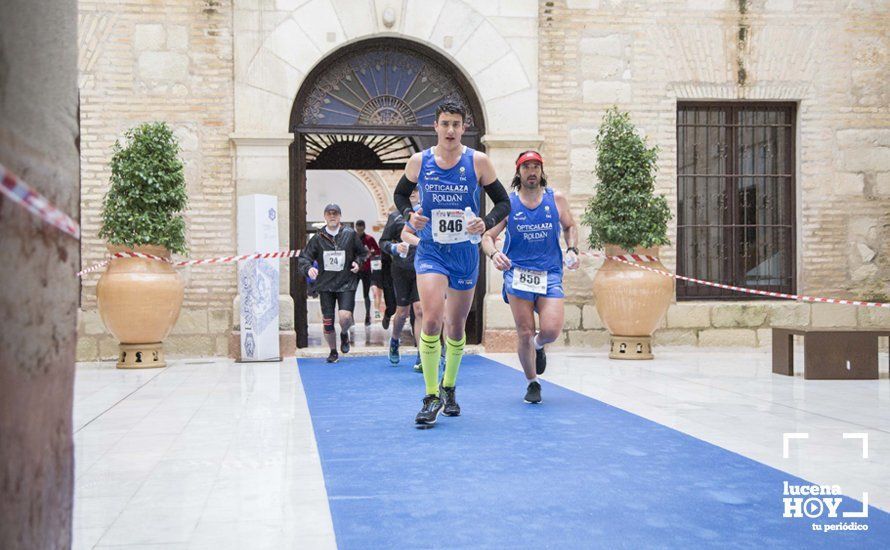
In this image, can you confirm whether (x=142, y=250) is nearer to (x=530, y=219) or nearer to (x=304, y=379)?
(x=304, y=379)

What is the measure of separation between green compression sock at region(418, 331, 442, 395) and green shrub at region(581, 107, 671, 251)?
484cm

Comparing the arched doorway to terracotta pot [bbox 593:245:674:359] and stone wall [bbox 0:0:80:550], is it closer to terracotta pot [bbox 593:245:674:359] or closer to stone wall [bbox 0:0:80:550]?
terracotta pot [bbox 593:245:674:359]

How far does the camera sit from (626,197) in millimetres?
10094

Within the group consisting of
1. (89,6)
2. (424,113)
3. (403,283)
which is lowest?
(403,283)

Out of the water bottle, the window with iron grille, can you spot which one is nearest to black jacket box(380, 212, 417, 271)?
the water bottle

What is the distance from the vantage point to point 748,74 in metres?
11.5

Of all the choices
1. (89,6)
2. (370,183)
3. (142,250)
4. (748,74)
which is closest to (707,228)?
(748,74)

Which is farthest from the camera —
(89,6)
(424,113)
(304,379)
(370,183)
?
(370,183)

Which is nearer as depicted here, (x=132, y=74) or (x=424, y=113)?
(x=132, y=74)

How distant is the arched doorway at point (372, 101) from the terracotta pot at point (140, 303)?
1.77 metres

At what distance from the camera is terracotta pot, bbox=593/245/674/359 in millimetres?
10000

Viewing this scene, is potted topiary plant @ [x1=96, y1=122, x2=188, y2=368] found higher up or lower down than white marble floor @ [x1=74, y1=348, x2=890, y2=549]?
higher up

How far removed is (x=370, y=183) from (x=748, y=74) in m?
18.2

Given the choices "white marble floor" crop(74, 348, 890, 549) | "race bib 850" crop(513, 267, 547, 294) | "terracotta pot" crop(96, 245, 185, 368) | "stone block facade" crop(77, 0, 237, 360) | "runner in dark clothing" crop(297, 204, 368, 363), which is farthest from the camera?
"stone block facade" crop(77, 0, 237, 360)
